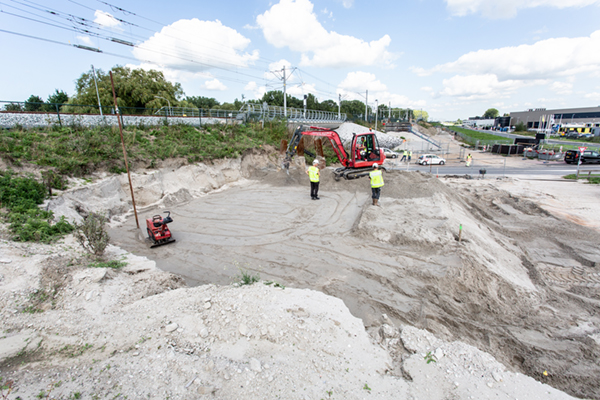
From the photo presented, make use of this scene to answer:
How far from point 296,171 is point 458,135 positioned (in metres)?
61.3

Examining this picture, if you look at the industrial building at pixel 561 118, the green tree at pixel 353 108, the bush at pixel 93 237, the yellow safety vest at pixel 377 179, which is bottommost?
the bush at pixel 93 237

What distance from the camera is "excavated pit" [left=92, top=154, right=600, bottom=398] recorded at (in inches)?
210

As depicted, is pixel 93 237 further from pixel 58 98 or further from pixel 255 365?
pixel 58 98

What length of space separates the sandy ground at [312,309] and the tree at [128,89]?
25563 mm

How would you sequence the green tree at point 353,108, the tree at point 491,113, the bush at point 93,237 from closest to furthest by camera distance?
the bush at point 93,237
the green tree at point 353,108
the tree at point 491,113

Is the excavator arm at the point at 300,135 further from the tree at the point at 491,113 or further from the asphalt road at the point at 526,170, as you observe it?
the tree at the point at 491,113

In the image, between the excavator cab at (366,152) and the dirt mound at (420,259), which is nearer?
the dirt mound at (420,259)

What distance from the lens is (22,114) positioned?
532 inches

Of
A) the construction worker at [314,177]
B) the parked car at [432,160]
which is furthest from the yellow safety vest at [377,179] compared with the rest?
the parked car at [432,160]

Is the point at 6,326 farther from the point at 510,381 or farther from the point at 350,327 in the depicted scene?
the point at 510,381

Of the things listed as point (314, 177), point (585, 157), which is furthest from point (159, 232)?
point (585, 157)

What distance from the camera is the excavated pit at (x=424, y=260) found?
5.34m

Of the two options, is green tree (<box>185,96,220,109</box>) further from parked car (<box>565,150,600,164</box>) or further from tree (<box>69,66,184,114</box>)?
parked car (<box>565,150,600,164</box>)

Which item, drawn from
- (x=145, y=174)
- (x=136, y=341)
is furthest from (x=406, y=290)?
(x=145, y=174)
